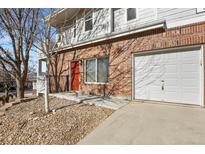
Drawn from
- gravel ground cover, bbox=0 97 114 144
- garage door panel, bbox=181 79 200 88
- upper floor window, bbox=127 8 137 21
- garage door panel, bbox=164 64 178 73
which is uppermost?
upper floor window, bbox=127 8 137 21

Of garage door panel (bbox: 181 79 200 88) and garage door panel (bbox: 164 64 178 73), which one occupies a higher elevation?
garage door panel (bbox: 164 64 178 73)

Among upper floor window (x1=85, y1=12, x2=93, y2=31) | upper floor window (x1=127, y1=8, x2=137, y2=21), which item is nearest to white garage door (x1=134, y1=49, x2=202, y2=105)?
upper floor window (x1=127, y1=8, x2=137, y2=21)

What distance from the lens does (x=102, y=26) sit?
9570 millimetres

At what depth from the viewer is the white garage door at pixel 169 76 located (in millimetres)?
6387

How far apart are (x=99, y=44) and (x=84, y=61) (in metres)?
1.68

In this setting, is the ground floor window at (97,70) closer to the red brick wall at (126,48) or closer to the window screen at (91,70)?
the window screen at (91,70)

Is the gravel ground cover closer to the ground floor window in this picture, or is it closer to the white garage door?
the white garage door

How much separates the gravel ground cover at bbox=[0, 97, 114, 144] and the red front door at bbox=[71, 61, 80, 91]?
14.7ft

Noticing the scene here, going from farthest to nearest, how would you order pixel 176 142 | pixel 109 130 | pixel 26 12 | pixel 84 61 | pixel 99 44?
pixel 84 61
pixel 99 44
pixel 26 12
pixel 109 130
pixel 176 142

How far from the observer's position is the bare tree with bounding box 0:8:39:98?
25.1 ft

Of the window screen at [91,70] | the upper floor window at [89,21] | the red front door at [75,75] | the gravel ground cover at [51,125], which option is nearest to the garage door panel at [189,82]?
the gravel ground cover at [51,125]

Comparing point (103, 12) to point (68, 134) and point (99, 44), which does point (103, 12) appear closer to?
point (99, 44)

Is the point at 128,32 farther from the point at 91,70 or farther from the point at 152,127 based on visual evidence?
the point at 152,127
